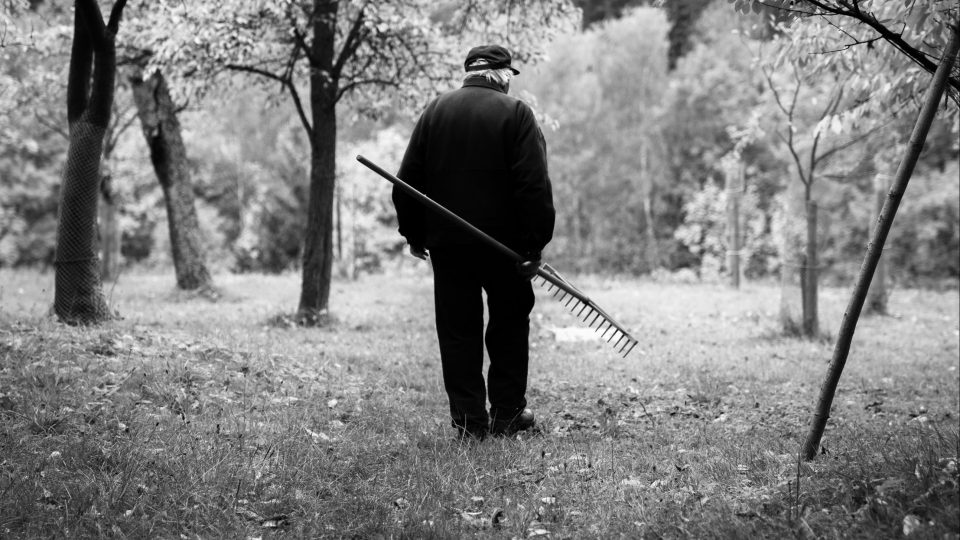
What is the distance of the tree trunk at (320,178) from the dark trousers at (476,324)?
16.2ft

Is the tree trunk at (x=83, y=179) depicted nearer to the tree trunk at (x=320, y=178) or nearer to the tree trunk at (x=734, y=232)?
A: the tree trunk at (x=320, y=178)

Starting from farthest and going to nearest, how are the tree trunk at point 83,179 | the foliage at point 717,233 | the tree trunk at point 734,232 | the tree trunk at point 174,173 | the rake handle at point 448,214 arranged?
the foliage at point 717,233, the tree trunk at point 734,232, the tree trunk at point 174,173, the tree trunk at point 83,179, the rake handle at point 448,214

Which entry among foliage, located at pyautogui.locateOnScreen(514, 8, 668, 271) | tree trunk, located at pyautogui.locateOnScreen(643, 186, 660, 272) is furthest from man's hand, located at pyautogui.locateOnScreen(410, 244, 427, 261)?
tree trunk, located at pyautogui.locateOnScreen(643, 186, 660, 272)

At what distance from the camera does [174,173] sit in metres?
12.9

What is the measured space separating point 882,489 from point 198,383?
169 inches

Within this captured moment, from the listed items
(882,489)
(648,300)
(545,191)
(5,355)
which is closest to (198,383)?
(5,355)

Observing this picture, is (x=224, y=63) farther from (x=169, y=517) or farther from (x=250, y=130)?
(x=250, y=130)

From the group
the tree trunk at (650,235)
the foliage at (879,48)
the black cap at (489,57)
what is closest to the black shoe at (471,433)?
the black cap at (489,57)

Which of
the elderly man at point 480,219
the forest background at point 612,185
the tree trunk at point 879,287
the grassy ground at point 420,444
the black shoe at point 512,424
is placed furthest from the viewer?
the forest background at point 612,185

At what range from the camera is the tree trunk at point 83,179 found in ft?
22.7

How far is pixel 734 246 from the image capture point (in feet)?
63.5

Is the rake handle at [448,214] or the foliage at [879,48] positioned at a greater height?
the foliage at [879,48]

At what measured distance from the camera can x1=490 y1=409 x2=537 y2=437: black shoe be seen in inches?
190

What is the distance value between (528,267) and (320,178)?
5.43 metres
